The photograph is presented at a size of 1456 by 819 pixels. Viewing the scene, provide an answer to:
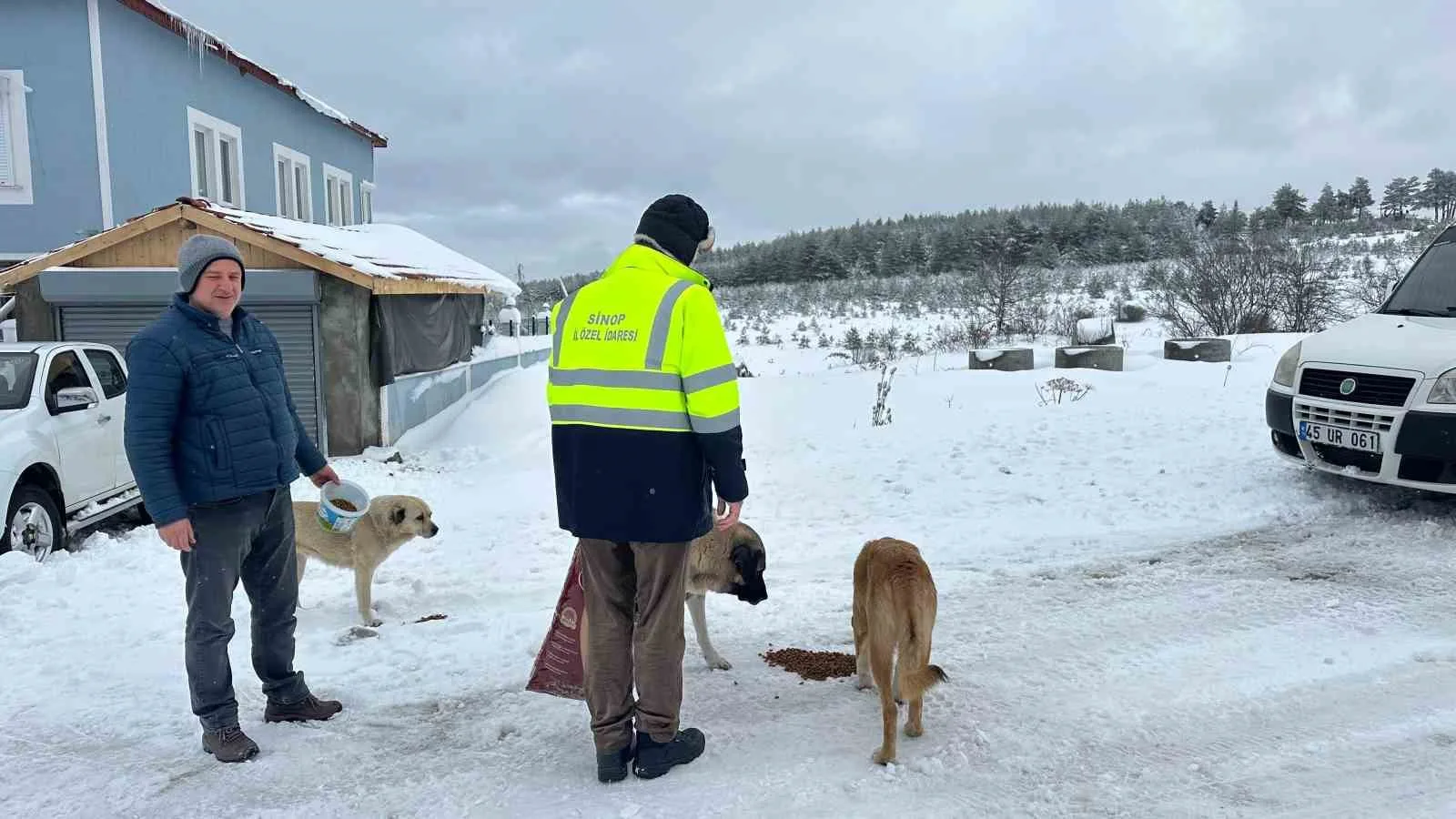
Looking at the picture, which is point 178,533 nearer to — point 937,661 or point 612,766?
point 612,766

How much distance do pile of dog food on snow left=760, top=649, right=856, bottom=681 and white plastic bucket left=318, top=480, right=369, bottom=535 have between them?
2321 mm

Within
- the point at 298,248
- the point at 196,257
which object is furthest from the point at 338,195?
the point at 196,257

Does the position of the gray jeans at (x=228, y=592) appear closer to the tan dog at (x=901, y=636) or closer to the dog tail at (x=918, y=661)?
the tan dog at (x=901, y=636)

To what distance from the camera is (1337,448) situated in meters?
6.90

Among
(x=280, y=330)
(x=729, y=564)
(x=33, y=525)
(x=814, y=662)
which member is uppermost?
(x=280, y=330)

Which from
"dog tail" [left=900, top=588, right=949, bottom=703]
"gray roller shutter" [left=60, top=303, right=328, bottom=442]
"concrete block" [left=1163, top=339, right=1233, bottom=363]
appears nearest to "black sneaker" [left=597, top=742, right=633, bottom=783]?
"dog tail" [left=900, top=588, right=949, bottom=703]

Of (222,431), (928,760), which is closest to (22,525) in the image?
(222,431)

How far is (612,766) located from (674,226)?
6.64 ft

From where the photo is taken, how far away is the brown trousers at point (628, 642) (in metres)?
3.30

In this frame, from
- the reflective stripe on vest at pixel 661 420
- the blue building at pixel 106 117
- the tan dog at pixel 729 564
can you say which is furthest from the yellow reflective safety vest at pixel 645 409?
the blue building at pixel 106 117

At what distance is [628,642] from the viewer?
339 centimetres

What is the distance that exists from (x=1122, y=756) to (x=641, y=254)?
265 centimetres

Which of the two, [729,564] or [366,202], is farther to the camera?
[366,202]

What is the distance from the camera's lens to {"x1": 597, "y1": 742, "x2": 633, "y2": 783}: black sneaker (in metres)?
3.30
